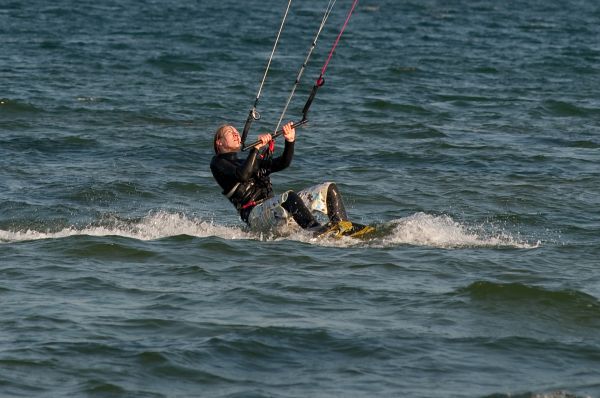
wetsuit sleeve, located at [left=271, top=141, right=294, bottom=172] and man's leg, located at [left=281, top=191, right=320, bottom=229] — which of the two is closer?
wetsuit sleeve, located at [left=271, top=141, right=294, bottom=172]

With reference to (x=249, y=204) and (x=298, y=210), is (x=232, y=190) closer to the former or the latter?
(x=249, y=204)

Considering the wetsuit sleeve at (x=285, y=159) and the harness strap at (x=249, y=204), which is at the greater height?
the wetsuit sleeve at (x=285, y=159)

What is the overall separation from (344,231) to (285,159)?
94 cm

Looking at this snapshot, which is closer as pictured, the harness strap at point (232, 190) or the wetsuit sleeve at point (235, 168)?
the wetsuit sleeve at point (235, 168)

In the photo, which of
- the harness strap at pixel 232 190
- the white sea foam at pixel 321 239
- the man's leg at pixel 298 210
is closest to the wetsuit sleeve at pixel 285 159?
the man's leg at pixel 298 210

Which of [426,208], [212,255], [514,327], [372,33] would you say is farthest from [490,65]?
[514,327]

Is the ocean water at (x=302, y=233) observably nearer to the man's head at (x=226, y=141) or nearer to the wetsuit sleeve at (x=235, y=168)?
the wetsuit sleeve at (x=235, y=168)

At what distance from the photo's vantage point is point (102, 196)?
15.8m

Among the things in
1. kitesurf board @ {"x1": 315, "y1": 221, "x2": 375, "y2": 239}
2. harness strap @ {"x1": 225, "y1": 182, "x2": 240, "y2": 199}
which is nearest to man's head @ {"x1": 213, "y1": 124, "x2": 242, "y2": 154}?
harness strap @ {"x1": 225, "y1": 182, "x2": 240, "y2": 199}

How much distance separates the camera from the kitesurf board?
12.7 metres

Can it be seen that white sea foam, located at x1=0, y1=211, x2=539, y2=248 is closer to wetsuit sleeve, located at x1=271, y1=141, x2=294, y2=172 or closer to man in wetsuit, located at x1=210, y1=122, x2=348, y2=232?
man in wetsuit, located at x1=210, y1=122, x2=348, y2=232

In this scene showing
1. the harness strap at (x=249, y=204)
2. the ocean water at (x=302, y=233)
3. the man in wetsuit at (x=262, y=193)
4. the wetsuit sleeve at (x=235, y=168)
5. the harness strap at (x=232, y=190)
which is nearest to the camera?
the ocean water at (x=302, y=233)

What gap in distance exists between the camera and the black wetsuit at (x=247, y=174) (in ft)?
41.0

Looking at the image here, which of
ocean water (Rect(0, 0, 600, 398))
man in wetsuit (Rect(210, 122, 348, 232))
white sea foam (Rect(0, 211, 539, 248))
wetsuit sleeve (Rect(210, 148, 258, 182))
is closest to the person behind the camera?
ocean water (Rect(0, 0, 600, 398))
